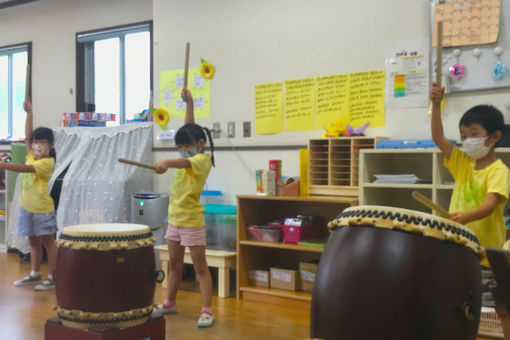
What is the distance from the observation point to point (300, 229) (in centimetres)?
347

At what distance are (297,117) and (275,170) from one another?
1.60 ft

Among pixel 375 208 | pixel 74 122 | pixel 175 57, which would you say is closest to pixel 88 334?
pixel 375 208

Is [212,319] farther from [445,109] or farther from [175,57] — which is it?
[175,57]

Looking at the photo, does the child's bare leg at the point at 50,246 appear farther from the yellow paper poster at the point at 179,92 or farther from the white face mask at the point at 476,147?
the white face mask at the point at 476,147

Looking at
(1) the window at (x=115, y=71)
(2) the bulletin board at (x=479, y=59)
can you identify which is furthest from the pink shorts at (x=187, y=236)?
(1) the window at (x=115, y=71)

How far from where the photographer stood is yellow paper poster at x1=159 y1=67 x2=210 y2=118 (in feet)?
14.2

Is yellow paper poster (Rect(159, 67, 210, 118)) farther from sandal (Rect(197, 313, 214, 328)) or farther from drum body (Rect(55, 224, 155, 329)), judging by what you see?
drum body (Rect(55, 224, 155, 329))

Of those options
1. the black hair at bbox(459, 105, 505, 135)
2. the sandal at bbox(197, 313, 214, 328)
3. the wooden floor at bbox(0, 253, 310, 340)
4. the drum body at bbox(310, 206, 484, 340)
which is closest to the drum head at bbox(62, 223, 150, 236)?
the wooden floor at bbox(0, 253, 310, 340)

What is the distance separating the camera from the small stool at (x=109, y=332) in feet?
6.94

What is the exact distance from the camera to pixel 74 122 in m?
5.12

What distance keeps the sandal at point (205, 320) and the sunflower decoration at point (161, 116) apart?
1950 mm

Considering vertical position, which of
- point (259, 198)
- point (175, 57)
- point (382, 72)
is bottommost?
point (259, 198)

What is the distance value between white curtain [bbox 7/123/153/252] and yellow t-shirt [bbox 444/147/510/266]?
9.22 ft

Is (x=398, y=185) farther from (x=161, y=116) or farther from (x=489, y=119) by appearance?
(x=161, y=116)
